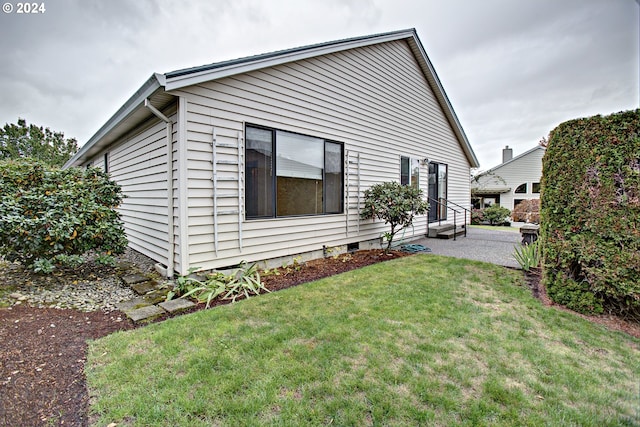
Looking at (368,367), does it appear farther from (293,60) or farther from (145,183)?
(145,183)

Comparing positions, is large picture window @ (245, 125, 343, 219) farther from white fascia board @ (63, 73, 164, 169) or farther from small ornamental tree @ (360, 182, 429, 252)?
white fascia board @ (63, 73, 164, 169)

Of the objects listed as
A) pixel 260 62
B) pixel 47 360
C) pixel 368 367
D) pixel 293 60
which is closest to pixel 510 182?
pixel 293 60

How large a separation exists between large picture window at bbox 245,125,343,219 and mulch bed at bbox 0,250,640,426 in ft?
6.97

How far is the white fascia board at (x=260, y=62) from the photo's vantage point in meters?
3.84

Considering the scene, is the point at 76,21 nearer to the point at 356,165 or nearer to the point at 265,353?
the point at 356,165

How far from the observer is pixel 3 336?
270cm

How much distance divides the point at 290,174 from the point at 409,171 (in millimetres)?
4587

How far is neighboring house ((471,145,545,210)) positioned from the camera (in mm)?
21703

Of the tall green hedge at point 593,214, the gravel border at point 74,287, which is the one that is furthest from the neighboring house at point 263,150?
the tall green hedge at point 593,214

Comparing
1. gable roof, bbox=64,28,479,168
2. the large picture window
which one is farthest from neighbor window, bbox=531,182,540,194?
the large picture window

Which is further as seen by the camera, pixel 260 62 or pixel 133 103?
pixel 260 62

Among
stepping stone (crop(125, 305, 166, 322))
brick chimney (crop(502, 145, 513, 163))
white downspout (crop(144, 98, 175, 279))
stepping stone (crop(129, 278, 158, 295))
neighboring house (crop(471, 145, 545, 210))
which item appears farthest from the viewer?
brick chimney (crop(502, 145, 513, 163))

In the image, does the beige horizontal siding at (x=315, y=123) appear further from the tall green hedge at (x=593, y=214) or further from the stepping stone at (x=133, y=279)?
→ the tall green hedge at (x=593, y=214)

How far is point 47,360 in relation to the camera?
2.35m
